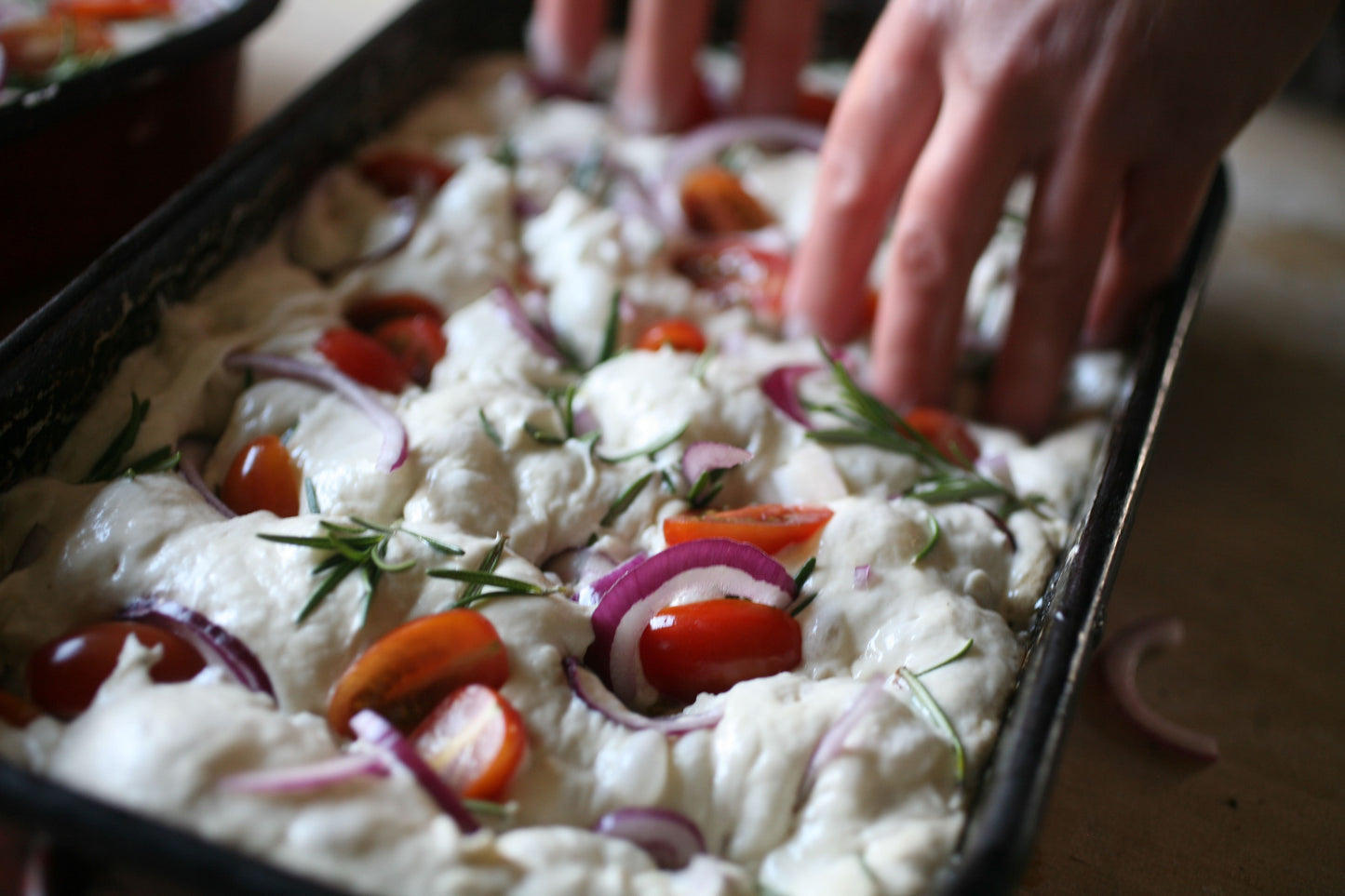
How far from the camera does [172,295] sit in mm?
1792

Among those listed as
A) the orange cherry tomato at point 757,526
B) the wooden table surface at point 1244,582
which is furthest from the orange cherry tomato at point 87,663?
the wooden table surface at point 1244,582

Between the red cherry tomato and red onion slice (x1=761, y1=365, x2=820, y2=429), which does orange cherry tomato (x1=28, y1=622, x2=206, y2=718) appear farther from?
red onion slice (x1=761, y1=365, x2=820, y2=429)

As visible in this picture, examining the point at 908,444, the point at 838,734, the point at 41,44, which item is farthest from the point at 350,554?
the point at 41,44

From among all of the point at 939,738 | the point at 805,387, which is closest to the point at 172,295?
the point at 805,387

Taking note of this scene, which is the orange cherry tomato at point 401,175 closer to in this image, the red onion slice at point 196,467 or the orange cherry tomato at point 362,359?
the orange cherry tomato at point 362,359

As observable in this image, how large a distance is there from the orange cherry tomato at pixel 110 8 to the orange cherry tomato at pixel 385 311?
993 millimetres

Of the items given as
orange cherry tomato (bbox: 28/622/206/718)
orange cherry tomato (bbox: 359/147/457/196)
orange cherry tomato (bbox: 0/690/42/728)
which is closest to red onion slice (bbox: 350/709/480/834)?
orange cherry tomato (bbox: 28/622/206/718)

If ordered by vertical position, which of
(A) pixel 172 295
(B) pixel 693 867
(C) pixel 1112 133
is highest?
(C) pixel 1112 133

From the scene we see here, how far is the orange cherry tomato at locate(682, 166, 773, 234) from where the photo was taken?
7.88ft

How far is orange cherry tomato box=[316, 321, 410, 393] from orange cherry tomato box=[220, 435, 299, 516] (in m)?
0.21

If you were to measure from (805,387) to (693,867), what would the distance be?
0.93 m

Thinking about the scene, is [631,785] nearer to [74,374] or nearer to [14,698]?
[14,698]

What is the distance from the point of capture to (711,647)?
1.41m

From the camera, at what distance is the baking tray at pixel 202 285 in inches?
37.0
